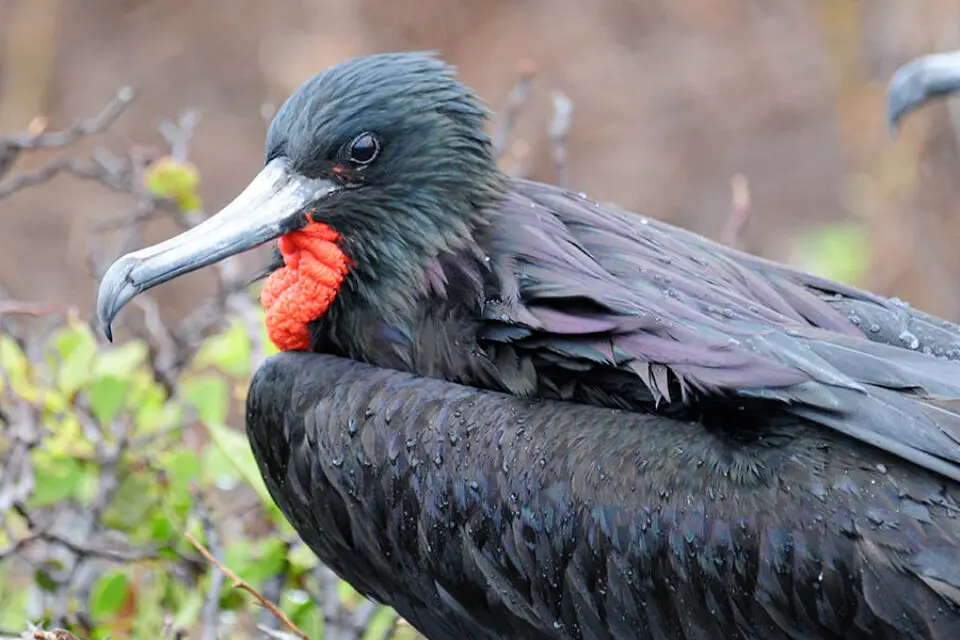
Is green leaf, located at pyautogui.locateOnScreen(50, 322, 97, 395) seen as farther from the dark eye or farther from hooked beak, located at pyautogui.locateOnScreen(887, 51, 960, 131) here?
hooked beak, located at pyautogui.locateOnScreen(887, 51, 960, 131)

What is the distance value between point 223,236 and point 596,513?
0.87 m

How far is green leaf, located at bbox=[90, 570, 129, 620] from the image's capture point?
298 centimetres

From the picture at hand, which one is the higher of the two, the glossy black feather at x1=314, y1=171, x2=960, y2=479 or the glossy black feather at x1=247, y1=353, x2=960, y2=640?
the glossy black feather at x1=314, y1=171, x2=960, y2=479

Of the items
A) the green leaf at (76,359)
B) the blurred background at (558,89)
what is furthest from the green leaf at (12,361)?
the blurred background at (558,89)

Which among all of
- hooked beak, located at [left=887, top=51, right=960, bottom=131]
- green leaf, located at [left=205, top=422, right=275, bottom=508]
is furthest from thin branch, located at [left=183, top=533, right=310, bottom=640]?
hooked beak, located at [left=887, top=51, right=960, bottom=131]

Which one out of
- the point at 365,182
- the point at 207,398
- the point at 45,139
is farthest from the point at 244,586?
the point at 45,139

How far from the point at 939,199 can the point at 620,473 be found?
4.66 meters

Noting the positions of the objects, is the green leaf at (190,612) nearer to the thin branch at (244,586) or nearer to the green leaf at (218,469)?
the thin branch at (244,586)

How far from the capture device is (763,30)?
36.8 feet

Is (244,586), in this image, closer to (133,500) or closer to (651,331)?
(133,500)

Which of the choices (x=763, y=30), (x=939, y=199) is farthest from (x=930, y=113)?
(x=763, y=30)

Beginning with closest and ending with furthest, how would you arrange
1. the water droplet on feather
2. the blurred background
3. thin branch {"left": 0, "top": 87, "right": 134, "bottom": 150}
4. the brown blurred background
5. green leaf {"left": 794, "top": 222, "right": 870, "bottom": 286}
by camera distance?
the water droplet on feather, thin branch {"left": 0, "top": 87, "right": 134, "bottom": 150}, green leaf {"left": 794, "top": 222, "right": 870, "bottom": 286}, the blurred background, the brown blurred background

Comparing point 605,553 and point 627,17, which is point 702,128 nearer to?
point 627,17

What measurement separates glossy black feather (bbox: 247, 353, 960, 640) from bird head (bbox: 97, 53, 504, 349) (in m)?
0.19
